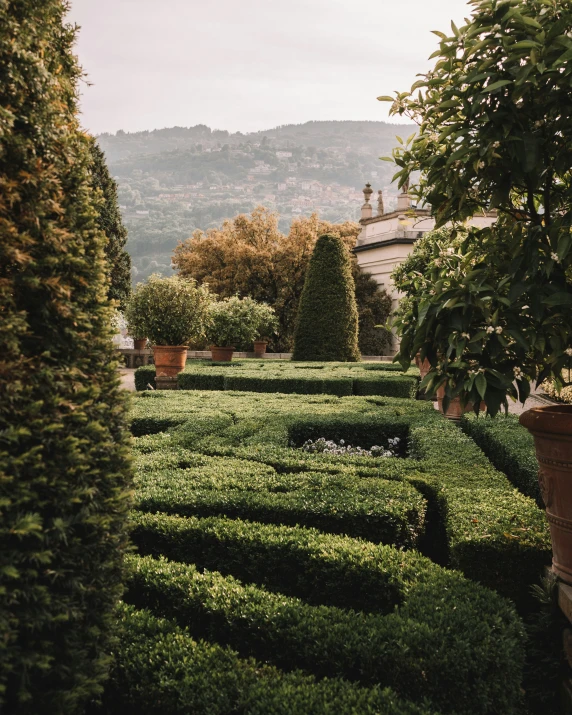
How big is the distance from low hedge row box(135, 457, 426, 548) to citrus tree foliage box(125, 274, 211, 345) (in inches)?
290

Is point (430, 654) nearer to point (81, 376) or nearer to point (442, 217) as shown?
point (81, 376)

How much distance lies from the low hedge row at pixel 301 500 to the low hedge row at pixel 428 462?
0.07 metres

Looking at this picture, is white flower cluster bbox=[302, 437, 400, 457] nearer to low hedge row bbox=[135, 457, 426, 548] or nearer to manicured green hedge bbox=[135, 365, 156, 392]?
low hedge row bbox=[135, 457, 426, 548]

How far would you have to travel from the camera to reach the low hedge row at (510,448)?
414 centimetres

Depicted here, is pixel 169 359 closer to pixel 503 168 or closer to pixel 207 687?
pixel 503 168

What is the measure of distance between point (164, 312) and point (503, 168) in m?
9.25

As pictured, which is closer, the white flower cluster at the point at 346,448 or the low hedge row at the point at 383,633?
the low hedge row at the point at 383,633

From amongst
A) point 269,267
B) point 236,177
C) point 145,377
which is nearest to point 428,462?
point 145,377

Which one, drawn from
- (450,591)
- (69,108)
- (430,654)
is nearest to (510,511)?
(450,591)

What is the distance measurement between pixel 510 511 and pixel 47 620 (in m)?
2.66

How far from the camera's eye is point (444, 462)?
444 centimetres

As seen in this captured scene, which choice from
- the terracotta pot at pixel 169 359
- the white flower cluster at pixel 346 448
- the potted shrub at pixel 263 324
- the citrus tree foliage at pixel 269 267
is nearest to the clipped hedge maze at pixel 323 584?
the white flower cluster at pixel 346 448

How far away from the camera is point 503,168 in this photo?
2416mm

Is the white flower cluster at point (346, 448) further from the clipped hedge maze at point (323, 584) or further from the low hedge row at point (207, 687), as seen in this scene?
the low hedge row at point (207, 687)
